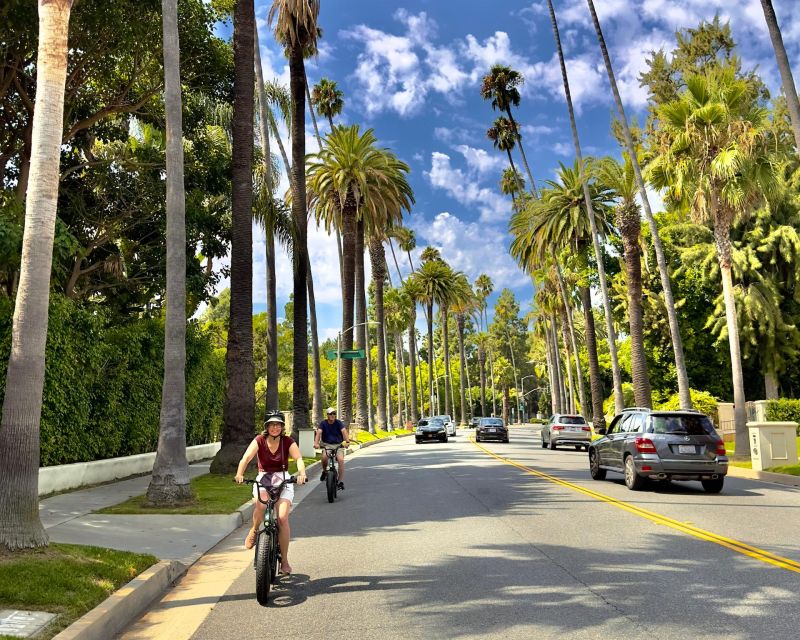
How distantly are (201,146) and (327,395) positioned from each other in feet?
305

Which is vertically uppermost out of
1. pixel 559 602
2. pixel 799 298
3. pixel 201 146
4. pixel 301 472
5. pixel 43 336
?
pixel 201 146

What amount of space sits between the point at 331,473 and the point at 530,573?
7622mm

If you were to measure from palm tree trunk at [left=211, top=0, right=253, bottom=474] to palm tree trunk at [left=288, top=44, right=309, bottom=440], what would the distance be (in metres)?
6.81

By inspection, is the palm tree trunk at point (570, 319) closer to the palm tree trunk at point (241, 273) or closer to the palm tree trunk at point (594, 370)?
the palm tree trunk at point (594, 370)

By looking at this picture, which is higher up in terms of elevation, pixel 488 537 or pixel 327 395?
pixel 327 395

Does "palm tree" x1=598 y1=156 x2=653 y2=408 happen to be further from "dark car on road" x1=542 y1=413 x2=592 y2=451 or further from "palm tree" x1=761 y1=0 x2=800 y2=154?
"palm tree" x1=761 y1=0 x2=800 y2=154

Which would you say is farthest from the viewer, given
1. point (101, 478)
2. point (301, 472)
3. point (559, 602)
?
point (101, 478)

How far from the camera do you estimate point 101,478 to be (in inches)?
669

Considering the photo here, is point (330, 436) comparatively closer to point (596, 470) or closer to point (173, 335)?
point (173, 335)

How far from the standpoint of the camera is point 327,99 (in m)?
52.4

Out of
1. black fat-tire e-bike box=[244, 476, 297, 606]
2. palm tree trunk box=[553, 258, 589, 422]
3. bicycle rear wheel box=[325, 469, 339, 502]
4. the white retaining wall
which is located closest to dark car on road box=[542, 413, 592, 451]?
palm tree trunk box=[553, 258, 589, 422]

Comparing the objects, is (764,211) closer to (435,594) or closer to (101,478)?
(101,478)

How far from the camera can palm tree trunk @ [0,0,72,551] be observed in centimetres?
748

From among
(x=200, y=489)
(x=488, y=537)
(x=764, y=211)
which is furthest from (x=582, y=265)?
(x=488, y=537)
